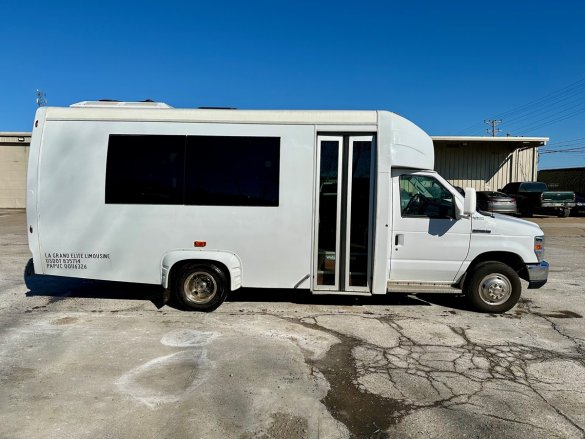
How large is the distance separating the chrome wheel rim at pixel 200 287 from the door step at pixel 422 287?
253 cm

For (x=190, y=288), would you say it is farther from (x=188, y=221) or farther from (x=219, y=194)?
(x=219, y=194)

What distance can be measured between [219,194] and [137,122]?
1.55 metres

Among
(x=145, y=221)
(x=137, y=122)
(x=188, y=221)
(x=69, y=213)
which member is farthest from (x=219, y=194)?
(x=69, y=213)

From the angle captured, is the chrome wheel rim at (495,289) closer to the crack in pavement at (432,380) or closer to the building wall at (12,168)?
the crack in pavement at (432,380)

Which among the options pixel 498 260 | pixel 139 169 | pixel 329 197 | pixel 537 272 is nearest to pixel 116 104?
pixel 139 169

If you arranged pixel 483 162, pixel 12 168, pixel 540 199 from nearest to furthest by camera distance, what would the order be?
pixel 540 199, pixel 483 162, pixel 12 168

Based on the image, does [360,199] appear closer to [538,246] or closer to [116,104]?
[538,246]

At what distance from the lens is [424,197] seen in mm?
6277

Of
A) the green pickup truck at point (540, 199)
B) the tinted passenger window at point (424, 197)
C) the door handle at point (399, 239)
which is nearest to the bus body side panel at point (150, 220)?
the door handle at point (399, 239)

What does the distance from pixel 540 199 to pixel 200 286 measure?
21.4m

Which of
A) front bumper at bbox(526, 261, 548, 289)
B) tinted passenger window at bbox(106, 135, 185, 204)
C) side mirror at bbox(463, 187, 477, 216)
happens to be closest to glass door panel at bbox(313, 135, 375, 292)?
side mirror at bbox(463, 187, 477, 216)

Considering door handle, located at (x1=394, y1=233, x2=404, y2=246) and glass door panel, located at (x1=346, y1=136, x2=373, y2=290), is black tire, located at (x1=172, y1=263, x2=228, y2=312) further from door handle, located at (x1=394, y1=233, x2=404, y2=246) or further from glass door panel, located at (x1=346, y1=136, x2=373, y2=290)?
door handle, located at (x1=394, y1=233, x2=404, y2=246)

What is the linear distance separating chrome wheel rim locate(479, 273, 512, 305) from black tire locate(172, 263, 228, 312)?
3.70m

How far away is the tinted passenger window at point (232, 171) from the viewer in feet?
19.9
